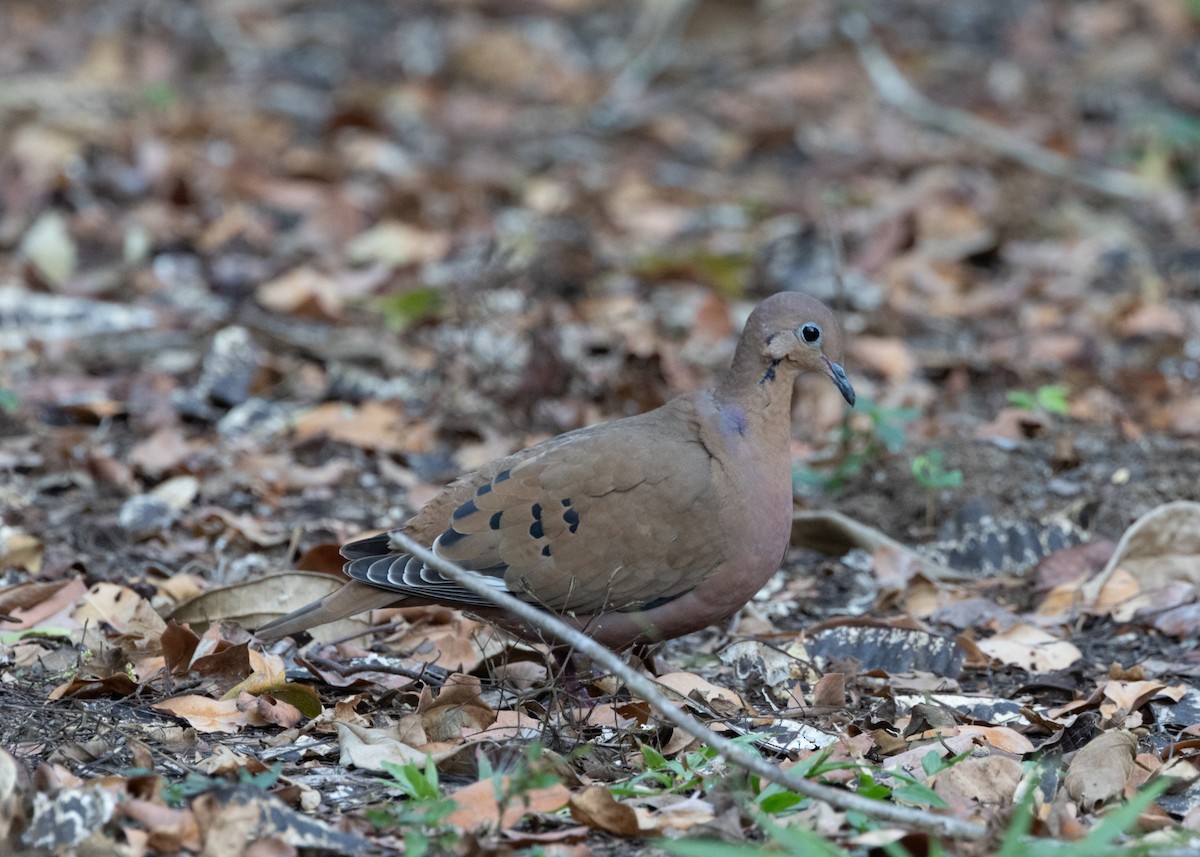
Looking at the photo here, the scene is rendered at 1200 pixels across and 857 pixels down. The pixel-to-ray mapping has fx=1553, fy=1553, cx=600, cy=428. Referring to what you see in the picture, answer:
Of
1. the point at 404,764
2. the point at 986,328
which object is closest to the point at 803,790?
the point at 404,764

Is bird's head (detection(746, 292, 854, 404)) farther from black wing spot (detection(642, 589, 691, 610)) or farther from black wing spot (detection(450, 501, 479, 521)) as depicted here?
black wing spot (detection(450, 501, 479, 521))

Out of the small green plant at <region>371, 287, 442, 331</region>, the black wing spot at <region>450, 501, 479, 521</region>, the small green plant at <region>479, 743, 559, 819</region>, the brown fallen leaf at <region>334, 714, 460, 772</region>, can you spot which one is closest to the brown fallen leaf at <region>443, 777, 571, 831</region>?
the small green plant at <region>479, 743, 559, 819</region>

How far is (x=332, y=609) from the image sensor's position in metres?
3.78

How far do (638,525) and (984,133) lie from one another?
5.53m

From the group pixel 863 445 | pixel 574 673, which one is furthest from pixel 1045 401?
pixel 574 673

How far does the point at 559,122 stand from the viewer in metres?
9.61

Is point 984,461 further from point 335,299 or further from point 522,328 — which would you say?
point 335,299

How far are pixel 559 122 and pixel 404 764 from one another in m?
6.97

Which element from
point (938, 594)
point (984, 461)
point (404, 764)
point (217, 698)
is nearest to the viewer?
point (404, 764)

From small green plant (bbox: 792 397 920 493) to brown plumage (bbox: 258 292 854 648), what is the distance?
0.90m

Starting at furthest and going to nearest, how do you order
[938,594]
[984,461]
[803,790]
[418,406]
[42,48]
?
[42,48] → [418,406] → [984,461] → [938,594] → [803,790]

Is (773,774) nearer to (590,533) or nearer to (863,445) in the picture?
(590,533)

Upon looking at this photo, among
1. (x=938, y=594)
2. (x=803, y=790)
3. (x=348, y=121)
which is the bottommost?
(x=938, y=594)

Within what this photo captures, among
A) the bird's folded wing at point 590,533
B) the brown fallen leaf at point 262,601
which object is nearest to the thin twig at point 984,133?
the bird's folded wing at point 590,533
